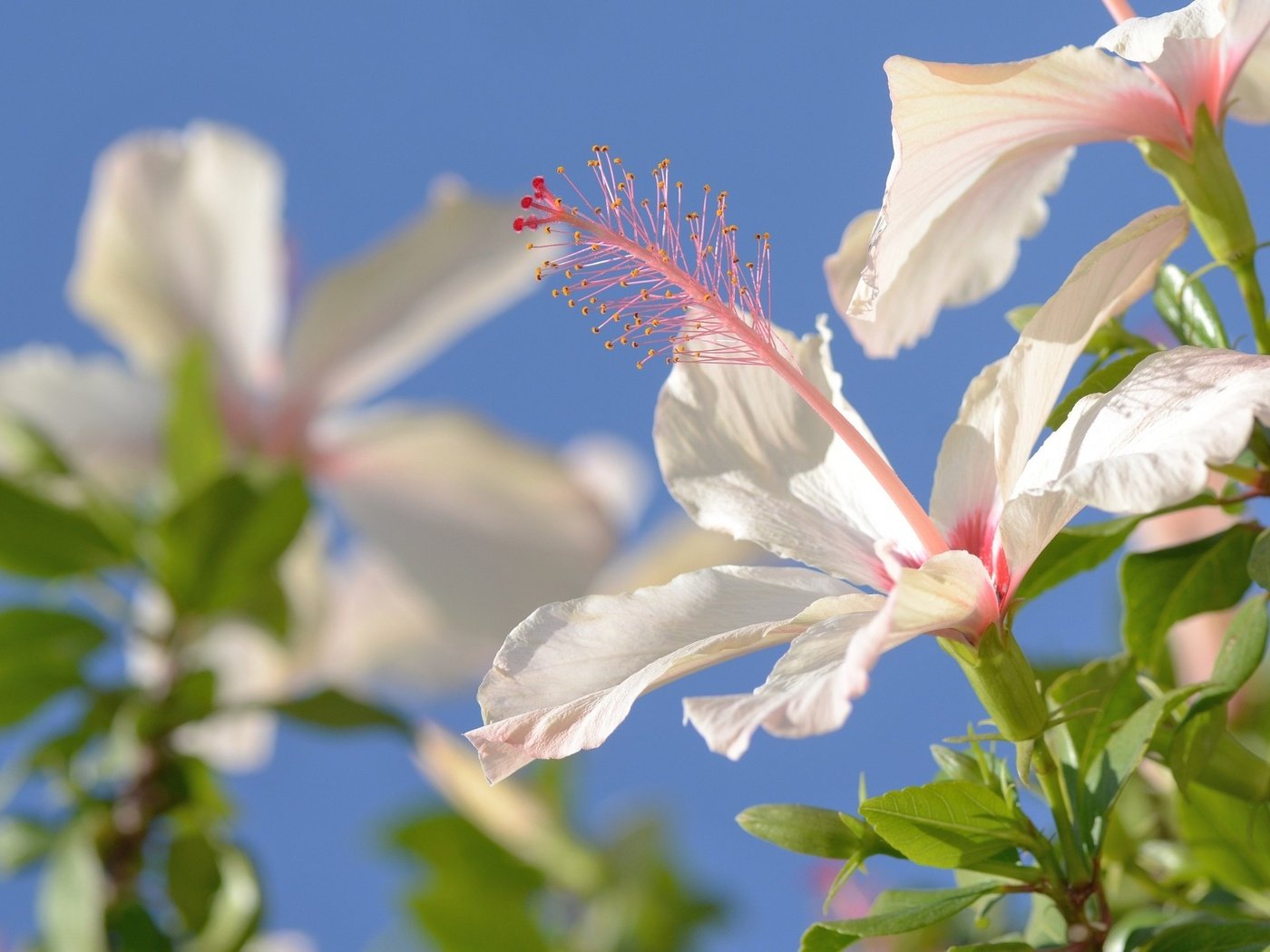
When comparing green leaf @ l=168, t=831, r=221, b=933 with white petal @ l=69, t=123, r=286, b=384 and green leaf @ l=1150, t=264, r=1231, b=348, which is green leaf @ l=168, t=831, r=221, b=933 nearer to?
white petal @ l=69, t=123, r=286, b=384

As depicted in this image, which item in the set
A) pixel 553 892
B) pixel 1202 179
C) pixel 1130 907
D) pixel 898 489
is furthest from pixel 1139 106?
pixel 553 892

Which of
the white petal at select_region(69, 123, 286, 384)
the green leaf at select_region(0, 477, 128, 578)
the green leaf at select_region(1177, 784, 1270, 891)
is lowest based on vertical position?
the green leaf at select_region(1177, 784, 1270, 891)

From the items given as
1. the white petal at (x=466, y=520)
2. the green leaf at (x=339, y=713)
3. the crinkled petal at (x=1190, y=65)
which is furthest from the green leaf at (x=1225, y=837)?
the white petal at (x=466, y=520)

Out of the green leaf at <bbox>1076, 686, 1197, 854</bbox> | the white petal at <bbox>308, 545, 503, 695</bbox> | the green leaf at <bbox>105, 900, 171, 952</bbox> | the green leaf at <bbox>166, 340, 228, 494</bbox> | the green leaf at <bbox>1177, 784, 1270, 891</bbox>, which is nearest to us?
the green leaf at <bbox>1076, 686, 1197, 854</bbox>

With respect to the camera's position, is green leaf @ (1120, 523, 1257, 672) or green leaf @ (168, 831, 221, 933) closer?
green leaf @ (1120, 523, 1257, 672)

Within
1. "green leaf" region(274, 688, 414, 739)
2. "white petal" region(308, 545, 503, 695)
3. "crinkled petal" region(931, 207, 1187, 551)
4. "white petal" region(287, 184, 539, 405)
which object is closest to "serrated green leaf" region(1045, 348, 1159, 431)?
"crinkled petal" region(931, 207, 1187, 551)

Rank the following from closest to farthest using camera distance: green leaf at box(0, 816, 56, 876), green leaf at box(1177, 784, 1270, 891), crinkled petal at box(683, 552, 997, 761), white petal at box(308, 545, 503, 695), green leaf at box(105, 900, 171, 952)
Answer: crinkled petal at box(683, 552, 997, 761), green leaf at box(1177, 784, 1270, 891), green leaf at box(105, 900, 171, 952), green leaf at box(0, 816, 56, 876), white petal at box(308, 545, 503, 695)
